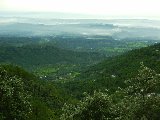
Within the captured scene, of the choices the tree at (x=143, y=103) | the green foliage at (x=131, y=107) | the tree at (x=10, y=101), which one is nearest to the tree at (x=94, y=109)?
the green foliage at (x=131, y=107)

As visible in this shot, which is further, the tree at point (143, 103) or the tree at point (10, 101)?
the tree at point (143, 103)

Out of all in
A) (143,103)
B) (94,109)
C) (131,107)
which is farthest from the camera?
(131,107)

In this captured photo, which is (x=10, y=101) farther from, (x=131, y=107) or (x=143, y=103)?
(x=143, y=103)

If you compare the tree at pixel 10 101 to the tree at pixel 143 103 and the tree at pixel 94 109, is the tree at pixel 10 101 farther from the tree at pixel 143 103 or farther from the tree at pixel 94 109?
the tree at pixel 143 103

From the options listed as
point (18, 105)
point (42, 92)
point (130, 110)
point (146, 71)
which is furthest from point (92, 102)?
point (42, 92)

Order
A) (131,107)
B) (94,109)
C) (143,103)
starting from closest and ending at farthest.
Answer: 1. (94,109)
2. (143,103)
3. (131,107)

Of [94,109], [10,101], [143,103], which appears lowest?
[94,109]

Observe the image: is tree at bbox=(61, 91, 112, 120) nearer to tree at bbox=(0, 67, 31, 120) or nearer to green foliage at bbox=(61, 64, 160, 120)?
green foliage at bbox=(61, 64, 160, 120)

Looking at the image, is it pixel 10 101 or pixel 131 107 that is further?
pixel 131 107

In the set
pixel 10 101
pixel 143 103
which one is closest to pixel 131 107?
pixel 143 103

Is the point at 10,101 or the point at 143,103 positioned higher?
the point at 10,101

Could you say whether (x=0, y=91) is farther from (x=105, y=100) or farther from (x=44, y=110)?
(x=44, y=110)
